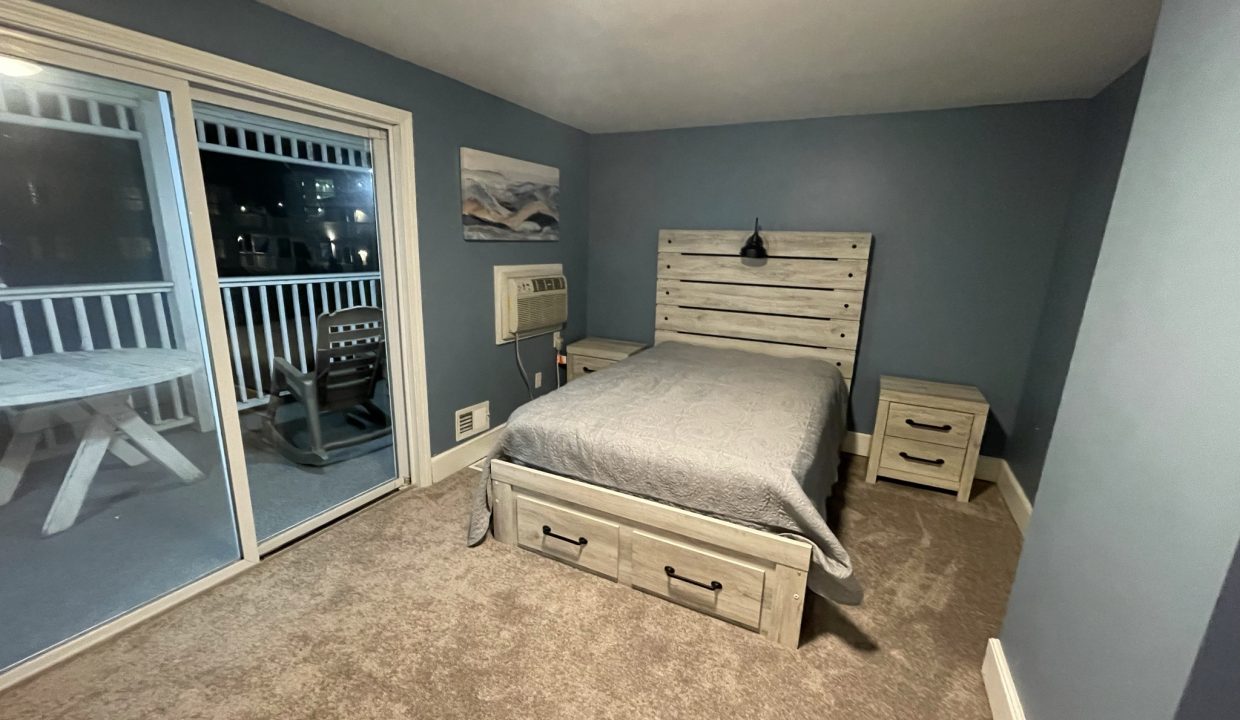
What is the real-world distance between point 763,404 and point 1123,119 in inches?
76.3

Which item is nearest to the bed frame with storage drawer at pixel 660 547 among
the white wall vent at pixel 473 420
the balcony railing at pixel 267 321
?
the white wall vent at pixel 473 420

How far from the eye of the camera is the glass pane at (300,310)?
2.71 m

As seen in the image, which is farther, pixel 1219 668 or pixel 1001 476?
pixel 1001 476

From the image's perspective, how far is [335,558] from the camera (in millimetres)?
2066

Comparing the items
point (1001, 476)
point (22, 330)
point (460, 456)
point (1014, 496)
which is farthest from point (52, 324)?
point (1001, 476)

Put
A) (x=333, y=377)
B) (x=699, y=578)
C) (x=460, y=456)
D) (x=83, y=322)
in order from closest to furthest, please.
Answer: (x=699, y=578) < (x=83, y=322) < (x=333, y=377) < (x=460, y=456)

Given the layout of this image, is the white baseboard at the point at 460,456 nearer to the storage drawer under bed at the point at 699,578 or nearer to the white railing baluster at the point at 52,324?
the storage drawer under bed at the point at 699,578

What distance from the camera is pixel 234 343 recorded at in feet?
11.7

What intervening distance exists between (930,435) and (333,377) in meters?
3.36

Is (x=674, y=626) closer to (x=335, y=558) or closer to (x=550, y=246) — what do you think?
(x=335, y=558)

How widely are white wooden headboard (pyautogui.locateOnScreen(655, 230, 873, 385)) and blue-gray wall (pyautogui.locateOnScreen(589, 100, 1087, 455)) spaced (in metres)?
0.13

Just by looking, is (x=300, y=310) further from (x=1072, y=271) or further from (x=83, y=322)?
(x=1072, y=271)

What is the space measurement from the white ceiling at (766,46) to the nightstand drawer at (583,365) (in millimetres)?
1660

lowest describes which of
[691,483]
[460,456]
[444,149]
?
[460,456]
